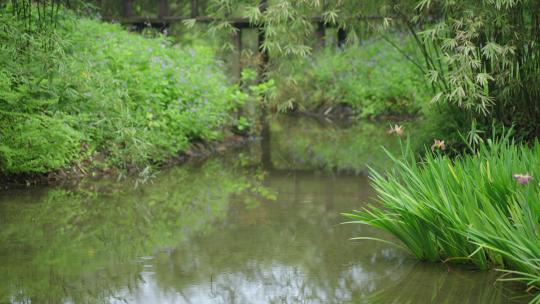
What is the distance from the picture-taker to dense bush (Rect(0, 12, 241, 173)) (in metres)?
8.46

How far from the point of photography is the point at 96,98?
31.9 feet

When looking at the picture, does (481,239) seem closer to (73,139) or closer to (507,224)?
(507,224)

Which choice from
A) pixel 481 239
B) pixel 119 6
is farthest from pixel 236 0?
pixel 119 6

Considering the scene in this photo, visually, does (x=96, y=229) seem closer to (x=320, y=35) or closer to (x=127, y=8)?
(x=127, y=8)

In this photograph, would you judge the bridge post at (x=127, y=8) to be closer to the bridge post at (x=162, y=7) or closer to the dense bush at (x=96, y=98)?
the bridge post at (x=162, y=7)

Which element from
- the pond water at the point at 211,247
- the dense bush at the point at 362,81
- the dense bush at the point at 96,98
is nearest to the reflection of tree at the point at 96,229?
the pond water at the point at 211,247

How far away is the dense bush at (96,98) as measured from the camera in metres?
8.46

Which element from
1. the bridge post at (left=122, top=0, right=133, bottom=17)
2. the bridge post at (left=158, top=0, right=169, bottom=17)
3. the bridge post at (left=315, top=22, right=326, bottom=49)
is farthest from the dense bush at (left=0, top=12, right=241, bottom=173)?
the bridge post at (left=315, top=22, right=326, bottom=49)

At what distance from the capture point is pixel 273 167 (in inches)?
450

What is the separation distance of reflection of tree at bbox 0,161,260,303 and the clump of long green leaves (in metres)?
1.89

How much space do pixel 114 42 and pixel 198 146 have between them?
6.47 feet

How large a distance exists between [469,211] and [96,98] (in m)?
5.57

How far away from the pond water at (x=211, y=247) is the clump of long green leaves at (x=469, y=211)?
0.53 ft

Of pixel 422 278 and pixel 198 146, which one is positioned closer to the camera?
pixel 422 278
